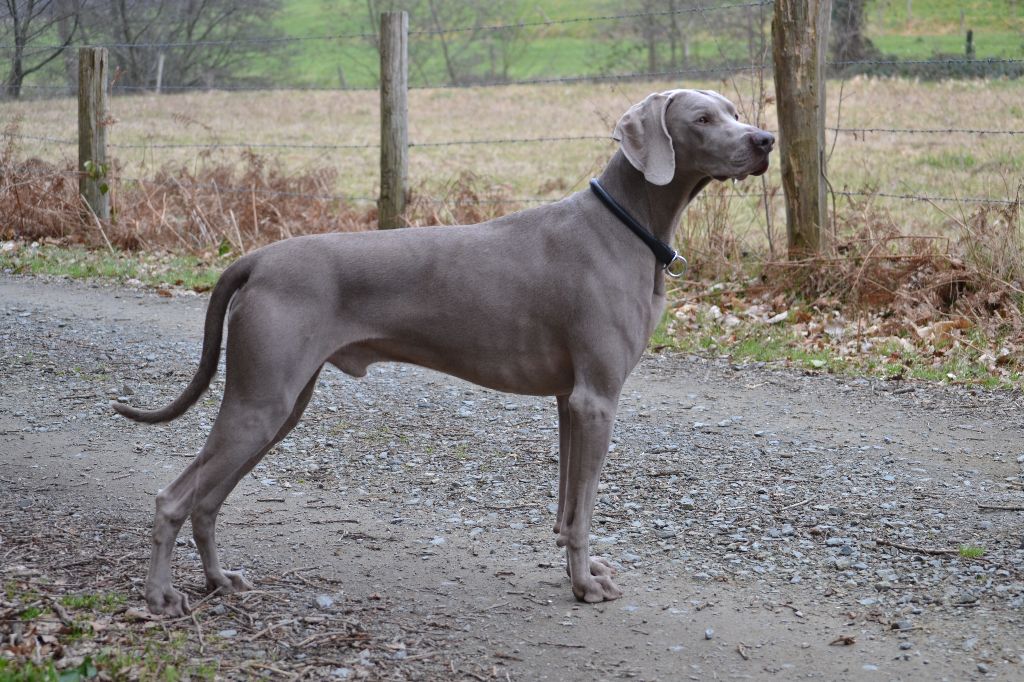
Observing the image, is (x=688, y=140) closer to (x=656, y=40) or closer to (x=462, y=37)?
(x=656, y=40)

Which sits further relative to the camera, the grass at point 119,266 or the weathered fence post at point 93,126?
the weathered fence post at point 93,126

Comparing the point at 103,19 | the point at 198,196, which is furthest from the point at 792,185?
the point at 103,19

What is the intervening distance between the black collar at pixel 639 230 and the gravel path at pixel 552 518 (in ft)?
3.90

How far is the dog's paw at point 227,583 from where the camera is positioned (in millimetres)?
3854

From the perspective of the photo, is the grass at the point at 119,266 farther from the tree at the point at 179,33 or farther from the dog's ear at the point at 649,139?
the dog's ear at the point at 649,139

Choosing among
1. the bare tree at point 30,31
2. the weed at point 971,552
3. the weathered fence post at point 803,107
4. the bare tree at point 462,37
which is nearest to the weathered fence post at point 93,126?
the bare tree at point 30,31

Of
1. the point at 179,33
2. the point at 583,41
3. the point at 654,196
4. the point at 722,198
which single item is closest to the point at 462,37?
the point at 179,33

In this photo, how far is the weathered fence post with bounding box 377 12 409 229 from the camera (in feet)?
30.3

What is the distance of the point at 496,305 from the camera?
3.81 m

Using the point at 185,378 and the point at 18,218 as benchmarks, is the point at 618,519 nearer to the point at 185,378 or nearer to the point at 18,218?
the point at 185,378

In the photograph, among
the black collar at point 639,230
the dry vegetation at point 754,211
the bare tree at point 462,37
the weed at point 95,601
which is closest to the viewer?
the weed at point 95,601

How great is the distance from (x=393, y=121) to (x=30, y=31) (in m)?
4.65

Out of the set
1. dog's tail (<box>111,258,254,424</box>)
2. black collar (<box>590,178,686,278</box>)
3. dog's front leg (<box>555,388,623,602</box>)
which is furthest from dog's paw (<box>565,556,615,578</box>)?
dog's tail (<box>111,258,254,424</box>)

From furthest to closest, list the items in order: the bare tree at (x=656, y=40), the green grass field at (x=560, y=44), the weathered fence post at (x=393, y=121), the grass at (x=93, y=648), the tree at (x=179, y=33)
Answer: the green grass field at (x=560, y=44) < the bare tree at (x=656, y=40) < the tree at (x=179, y=33) < the weathered fence post at (x=393, y=121) < the grass at (x=93, y=648)
